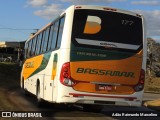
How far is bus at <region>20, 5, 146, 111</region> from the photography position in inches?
523

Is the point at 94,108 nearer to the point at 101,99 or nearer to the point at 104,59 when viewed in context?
the point at 101,99

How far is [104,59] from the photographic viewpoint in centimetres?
1355

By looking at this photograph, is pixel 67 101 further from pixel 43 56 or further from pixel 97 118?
pixel 43 56

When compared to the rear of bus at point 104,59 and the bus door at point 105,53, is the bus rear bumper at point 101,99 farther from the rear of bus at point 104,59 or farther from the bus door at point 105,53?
the bus door at point 105,53

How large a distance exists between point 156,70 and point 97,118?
49.3 metres

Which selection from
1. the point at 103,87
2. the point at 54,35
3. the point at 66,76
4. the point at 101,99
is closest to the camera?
the point at 66,76

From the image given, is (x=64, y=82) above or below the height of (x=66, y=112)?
above

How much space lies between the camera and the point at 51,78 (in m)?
14.7

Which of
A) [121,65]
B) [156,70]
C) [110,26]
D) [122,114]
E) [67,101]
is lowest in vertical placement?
[156,70]

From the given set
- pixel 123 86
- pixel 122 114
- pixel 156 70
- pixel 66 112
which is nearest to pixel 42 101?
pixel 66 112

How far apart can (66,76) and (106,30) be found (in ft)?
6.43

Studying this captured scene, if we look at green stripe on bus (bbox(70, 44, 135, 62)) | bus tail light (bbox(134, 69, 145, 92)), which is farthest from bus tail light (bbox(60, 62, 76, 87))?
bus tail light (bbox(134, 69, 145, 92))

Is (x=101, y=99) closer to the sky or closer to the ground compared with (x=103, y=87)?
closer to the ground

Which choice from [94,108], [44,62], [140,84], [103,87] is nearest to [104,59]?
[103,87]
